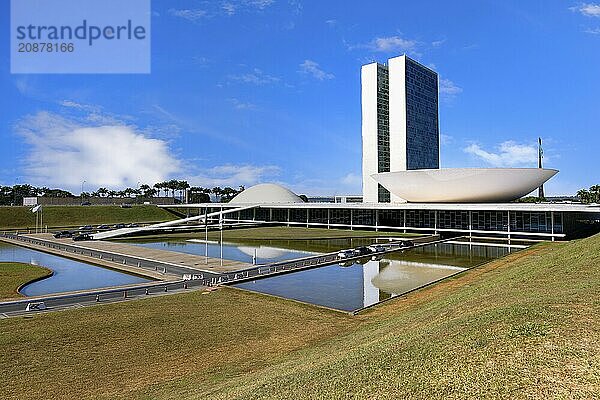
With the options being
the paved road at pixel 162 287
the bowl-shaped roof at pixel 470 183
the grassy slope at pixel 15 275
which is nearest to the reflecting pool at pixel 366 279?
the paved road at pixel 162 287

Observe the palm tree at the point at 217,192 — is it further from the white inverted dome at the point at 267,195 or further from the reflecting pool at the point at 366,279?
the reflecting pool at the point at 366,279

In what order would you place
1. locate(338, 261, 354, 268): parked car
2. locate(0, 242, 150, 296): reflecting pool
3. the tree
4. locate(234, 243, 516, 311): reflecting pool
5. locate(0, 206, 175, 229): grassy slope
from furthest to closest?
the tree < locate(0, 206, 175, 229): grassy slope < locate(338, 261, 354, 268): parked car < locate(0, 242, 150, 296): reflecting pool < locate(234, 243, 516, 311): reflecting pool

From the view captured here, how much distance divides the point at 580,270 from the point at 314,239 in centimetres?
3005

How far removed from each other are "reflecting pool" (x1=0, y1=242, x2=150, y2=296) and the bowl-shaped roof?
32019 mm

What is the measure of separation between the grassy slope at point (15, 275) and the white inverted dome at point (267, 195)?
158 feet

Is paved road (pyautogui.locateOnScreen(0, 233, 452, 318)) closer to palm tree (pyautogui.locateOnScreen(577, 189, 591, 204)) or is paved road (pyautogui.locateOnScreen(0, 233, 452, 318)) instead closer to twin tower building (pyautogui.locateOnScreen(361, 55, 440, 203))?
twin tower building (pyautogui.locateOnScreen(361, 55, 440, 203))

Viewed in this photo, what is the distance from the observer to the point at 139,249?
3425cm

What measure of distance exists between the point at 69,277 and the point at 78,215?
179ft

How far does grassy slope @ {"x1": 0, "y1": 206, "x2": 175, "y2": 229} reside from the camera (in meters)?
65.2

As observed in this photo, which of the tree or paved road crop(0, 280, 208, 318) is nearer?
paved road crop(0, 280, 208, 318)

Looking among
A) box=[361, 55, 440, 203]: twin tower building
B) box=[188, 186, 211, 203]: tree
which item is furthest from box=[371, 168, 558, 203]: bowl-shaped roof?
box=[188, 186, 211, 203]: tree

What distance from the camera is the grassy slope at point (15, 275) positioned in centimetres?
1861

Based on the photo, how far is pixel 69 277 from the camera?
2277 cm

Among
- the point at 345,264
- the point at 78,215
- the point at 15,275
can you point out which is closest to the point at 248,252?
the point at 345,264
